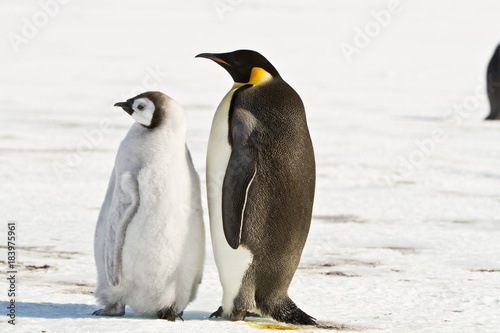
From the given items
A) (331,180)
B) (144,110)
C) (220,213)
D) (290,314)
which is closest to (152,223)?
(220,213)

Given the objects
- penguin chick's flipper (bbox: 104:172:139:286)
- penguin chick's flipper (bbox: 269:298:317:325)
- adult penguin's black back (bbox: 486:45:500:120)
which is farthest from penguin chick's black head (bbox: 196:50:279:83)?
adult penguin's black back (bbox: 486:45:500:120)

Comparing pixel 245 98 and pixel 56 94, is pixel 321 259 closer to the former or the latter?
pixel 245 98

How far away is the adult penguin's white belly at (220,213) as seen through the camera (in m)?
2.90

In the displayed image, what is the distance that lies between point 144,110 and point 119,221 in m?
0.39

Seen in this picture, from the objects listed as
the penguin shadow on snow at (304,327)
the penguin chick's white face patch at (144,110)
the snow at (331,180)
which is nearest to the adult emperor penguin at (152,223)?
the penguin chick's white face patch at (144,110)

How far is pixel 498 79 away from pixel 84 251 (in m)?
9.44

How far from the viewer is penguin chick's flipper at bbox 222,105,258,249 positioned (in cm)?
280

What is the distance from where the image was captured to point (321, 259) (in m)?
4.05

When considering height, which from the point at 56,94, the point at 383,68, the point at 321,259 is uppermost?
the point at 383,68

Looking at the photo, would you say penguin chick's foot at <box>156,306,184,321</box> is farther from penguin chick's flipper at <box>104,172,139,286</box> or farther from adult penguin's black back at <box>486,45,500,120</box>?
adult penguin's black back at <box>486,45,500,120</box>

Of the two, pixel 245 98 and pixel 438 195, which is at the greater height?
pixel 245 98

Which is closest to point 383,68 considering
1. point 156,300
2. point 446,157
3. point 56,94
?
point 56,94

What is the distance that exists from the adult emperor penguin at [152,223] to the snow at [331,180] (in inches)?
4.0

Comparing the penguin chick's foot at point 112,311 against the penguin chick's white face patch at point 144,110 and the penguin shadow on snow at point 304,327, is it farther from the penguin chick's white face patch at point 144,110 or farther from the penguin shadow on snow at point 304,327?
the penguin chick's white face patch at point 144,110
